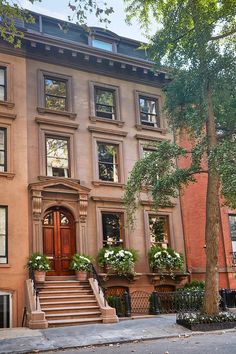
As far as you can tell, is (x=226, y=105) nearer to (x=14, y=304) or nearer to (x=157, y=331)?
(x=157, y=331)

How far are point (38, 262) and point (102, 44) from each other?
11224mm

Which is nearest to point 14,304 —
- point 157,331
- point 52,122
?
point 157,331

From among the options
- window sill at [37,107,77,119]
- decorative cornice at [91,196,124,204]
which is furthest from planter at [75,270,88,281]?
window sill at [37,107,77,119]

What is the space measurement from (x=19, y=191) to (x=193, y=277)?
28.8 feet

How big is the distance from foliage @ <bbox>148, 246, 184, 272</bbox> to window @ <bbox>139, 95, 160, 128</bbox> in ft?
20.1

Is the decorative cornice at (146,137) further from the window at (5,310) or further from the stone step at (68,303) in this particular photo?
the window at (5,310)

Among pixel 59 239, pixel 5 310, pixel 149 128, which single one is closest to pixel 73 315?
pixel 5 310

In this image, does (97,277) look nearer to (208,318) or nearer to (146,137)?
(208,318)

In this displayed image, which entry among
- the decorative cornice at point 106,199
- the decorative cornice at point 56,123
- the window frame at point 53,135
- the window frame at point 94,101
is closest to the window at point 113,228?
the decorative cornice at point 106,199

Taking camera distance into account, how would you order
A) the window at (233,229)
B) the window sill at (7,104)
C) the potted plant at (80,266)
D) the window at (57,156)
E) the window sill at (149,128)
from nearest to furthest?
the potted plant at (80,266), the window sill at (7,104), the window at (57,156), the window sill at (149,128), the window at (233,229)

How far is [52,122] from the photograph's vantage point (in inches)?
685

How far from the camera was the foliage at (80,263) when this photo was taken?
1565 cm

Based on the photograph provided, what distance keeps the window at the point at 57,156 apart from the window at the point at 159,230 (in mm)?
4465

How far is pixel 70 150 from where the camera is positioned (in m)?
17.7
